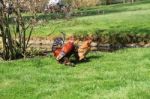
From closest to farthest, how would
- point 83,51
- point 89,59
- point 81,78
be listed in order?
point 81,78, point 83,51, point 89,59

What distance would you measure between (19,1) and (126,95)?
738cm

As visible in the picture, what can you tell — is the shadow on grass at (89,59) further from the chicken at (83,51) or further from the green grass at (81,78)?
the chicken at (83,51)

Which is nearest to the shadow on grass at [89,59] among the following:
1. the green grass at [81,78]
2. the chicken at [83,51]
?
the green grass at [81,78]

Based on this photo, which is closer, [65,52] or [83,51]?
[65,52]

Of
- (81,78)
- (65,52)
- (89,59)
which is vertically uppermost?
(65,52)

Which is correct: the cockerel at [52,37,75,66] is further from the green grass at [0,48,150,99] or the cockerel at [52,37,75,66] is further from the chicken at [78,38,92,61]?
the chicken at [78,38,92,61]

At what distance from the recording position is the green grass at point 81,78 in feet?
34.2

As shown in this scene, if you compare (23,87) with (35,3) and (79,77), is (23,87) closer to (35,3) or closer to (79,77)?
(79,77)

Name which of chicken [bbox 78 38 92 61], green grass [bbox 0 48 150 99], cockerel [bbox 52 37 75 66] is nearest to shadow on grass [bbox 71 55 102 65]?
green grass [bbox 0 48 150 99]

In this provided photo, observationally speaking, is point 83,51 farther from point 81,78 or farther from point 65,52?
point 81,78

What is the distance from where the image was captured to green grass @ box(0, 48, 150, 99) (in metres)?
10.4

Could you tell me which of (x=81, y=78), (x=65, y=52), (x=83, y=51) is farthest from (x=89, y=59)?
(x=81, y=78)

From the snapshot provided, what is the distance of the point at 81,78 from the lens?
12086mm

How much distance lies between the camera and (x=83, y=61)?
14.7m
